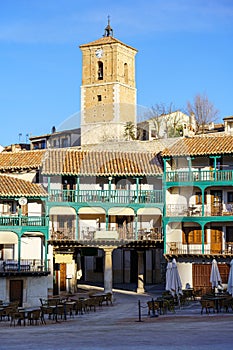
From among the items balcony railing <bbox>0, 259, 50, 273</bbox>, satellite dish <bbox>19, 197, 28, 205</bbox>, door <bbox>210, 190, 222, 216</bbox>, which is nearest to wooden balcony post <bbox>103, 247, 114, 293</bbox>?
balcony railing <bbox>0, 259, 50, 273</bbox>

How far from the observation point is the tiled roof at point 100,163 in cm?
5044

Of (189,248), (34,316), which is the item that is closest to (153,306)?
(34,316)

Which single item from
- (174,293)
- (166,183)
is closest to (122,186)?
(166,183)

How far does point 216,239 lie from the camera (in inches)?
1959

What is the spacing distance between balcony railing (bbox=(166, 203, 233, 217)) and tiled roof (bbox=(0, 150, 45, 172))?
948 cm

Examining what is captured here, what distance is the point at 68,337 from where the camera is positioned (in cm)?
2714

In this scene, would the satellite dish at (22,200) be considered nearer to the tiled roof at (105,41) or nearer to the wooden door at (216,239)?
the wooden door at (216,239)

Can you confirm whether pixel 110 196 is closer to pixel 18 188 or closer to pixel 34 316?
pixel 18 188

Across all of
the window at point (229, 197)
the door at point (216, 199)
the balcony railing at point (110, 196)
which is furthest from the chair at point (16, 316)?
the window at point (229, 197)

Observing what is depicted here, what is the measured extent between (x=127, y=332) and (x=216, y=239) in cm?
2216

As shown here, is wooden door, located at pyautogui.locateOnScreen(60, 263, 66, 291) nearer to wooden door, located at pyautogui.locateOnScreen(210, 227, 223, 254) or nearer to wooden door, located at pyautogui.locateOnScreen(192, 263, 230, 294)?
wooden door, located at pyautogui.locateOnScreen(192, 263, 230, 294)

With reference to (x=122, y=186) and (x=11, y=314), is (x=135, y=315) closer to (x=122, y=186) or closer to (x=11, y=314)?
(x=11, y=314)

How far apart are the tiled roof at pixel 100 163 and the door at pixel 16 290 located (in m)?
Result: 7.87

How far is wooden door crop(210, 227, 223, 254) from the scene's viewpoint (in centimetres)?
4950
